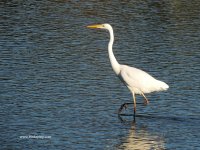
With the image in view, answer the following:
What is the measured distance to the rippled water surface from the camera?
1681cm

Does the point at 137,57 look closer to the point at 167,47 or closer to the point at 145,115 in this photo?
the point at 167,47

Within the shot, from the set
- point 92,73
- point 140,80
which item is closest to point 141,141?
point 140,80

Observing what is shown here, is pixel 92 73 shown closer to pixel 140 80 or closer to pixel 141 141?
pixel 140 80

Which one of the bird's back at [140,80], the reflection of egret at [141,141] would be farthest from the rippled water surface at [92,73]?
the bird's back at [140,80]

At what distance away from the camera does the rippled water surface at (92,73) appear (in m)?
16.8

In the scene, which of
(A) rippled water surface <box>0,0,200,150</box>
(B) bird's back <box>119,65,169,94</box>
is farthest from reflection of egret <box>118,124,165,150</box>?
(B) bird's back <box>119,65,169,94</box>

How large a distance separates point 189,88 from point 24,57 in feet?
17.5

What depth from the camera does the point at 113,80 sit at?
2147 centimetres

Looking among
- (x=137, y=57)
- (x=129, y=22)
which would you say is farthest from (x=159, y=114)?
(x=129, y=22)

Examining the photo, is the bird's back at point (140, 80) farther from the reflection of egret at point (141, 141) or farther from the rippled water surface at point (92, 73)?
the reflection of egret at point (141, 141)

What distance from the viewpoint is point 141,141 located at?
648 inches


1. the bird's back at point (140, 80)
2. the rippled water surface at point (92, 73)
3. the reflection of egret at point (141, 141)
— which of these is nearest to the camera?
the reflection of egret at point (141, 141)

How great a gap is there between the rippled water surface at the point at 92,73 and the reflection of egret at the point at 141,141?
0.06 ft

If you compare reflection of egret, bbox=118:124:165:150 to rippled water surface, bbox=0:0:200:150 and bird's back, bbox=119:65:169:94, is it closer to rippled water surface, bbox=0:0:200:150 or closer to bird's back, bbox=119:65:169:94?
rippled water surface, bbox=0:0:200:150
